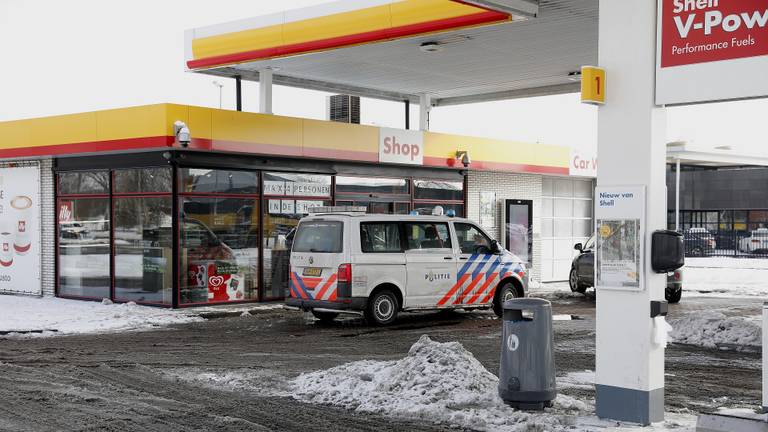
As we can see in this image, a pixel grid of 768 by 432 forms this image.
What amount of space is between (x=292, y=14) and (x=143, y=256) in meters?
5.93

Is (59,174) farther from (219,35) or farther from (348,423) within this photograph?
(348,423)

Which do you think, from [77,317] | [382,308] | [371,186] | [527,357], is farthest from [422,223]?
[527,357]

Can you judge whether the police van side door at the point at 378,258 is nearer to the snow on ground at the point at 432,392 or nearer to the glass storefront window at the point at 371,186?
the snow on ground at the point at 432,392

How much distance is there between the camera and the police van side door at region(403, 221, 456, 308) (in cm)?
1590

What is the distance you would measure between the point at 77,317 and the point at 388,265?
5.96 m

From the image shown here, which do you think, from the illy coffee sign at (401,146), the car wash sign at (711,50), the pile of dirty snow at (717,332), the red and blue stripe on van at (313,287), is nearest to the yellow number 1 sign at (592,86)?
the car wash sign at (711,50)

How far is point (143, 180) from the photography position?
18.6 metres

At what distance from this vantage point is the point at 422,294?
52.6 ft

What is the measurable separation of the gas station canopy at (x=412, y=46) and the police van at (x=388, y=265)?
3.31 meters

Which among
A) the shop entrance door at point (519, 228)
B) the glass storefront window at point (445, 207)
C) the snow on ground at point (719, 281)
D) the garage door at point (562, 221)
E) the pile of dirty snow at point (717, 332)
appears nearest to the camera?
the pile of dirty snow at point (717, 332)

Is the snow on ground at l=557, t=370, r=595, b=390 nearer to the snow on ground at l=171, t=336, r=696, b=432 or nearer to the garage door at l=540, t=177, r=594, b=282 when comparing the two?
the snow on ground at l=171, t=336, r=696, b=432

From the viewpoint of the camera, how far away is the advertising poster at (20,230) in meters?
20.6

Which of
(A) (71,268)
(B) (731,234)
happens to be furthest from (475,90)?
(B) (731,234)

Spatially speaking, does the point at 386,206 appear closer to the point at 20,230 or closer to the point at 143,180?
the point at 143,180
